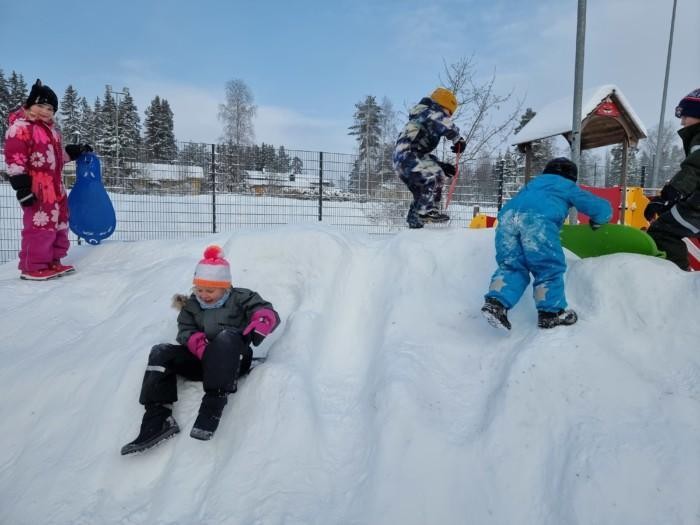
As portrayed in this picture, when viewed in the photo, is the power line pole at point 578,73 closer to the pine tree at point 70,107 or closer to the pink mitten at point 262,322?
the pink mitten at point 262,322

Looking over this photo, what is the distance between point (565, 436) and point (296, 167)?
23.9ft

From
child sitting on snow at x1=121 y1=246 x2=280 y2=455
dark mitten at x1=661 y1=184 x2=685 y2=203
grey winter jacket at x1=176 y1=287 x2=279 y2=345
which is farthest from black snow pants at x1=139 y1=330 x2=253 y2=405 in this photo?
dark mitten at x1=661 y1=184 x2=685 y2=203

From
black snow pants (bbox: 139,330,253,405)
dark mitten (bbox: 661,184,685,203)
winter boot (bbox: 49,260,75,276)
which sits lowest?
black snow pants (bbox: 139,330,253,405)

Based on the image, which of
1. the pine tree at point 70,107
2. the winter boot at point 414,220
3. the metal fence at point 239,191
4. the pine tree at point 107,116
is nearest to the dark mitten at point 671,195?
the winter boot at point 414,220

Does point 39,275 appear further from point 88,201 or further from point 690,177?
point 690,177

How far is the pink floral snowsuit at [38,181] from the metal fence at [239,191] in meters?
3.39

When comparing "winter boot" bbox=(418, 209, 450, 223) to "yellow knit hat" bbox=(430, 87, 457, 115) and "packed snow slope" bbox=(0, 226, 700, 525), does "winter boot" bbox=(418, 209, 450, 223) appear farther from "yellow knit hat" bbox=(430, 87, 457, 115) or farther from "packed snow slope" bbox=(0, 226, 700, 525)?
"packed snow slope" bbox=(0, 226, 700, 525)

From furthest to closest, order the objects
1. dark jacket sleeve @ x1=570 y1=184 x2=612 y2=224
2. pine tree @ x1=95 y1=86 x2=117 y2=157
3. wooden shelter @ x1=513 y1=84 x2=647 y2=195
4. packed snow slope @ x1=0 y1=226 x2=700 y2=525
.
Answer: pine tree @ x1=95 y1=86 x2=117 y2=157, wooden shelter @ x1=513 y1=84 x2=647 y2=195, dark jacket sleeve @ x1=570 y1=184 x2=612 y2=224, packed snow slope @ x1=0 y1=226 x2=700 y2=525

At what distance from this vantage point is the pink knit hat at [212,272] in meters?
2.65

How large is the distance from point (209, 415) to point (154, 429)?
309 millimetres

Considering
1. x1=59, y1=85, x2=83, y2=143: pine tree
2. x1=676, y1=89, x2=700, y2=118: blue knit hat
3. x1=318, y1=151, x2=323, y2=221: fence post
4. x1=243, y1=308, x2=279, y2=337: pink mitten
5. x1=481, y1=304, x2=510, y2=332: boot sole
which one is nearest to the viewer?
x1=243, y1=308, x2=279, y2=337: pink mitten

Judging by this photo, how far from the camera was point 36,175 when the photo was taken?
167 inches

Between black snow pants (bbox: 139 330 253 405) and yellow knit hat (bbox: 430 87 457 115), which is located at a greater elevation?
yellow knit hat (bbox: 430 87 457 115)

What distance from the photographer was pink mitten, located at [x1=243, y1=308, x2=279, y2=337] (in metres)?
2.55
